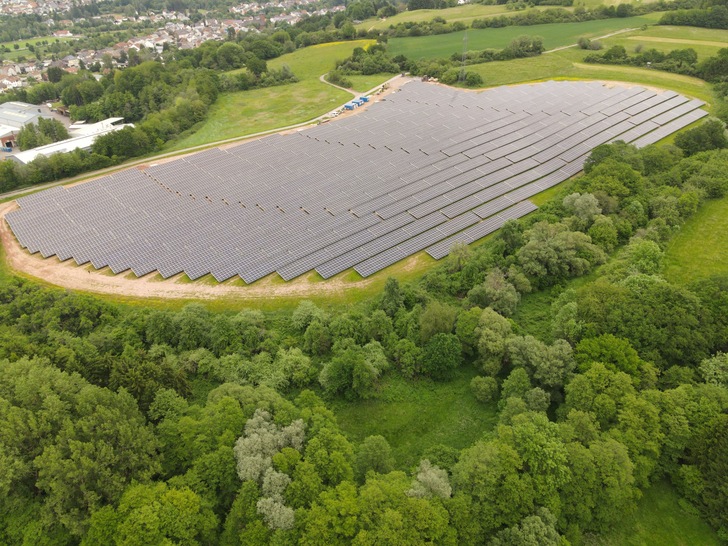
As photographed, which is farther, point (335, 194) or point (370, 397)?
point (335, 194)

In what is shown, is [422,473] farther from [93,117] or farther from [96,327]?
[93,117]

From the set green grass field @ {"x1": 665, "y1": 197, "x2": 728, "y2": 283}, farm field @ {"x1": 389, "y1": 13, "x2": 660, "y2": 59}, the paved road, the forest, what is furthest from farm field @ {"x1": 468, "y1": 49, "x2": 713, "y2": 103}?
the forest

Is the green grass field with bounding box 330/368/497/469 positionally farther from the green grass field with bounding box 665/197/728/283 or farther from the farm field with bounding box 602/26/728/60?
the farm field with bounding box 602/26/728/60

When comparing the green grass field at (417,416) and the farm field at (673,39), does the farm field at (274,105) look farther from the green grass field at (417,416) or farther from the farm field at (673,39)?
the farm field at (673,39)

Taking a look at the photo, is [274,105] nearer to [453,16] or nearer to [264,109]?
[264,109]

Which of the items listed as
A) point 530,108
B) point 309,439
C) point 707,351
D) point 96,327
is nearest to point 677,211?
point 707,351

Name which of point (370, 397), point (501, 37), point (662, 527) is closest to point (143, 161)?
point (370, 397)

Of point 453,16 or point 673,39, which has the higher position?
point 453,16
